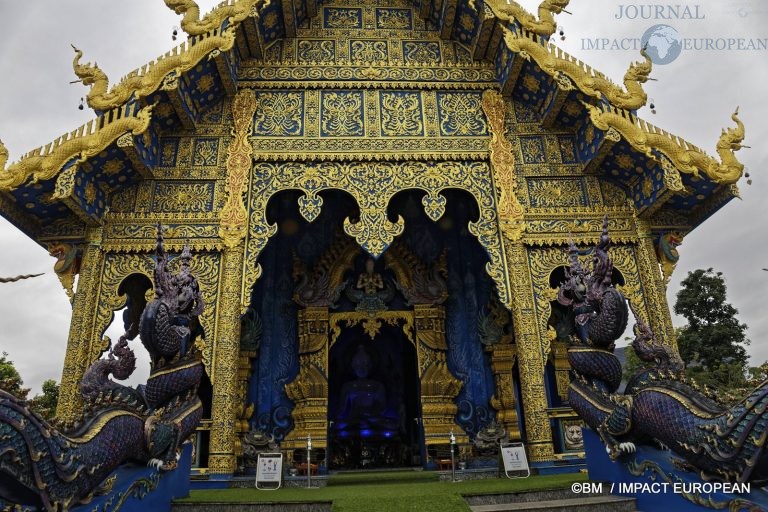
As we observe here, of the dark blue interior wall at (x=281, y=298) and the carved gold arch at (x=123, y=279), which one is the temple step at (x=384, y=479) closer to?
the dark blue interior wall at (x=281, y=298)

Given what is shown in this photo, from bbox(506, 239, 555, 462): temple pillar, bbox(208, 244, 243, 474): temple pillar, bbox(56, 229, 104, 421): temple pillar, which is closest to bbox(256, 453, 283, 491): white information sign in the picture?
bbox(208, 244, 243, 474): temple pillar

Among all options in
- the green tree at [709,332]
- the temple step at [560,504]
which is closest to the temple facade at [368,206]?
the temple step at [560,504]

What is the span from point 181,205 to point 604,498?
20.4ft

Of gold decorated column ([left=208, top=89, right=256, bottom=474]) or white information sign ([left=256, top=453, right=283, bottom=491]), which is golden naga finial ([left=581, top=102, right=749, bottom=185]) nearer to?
gold decorated column ([left=208, top=89, right=256, bottom=474])

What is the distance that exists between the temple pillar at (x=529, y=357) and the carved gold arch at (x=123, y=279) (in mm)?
4058

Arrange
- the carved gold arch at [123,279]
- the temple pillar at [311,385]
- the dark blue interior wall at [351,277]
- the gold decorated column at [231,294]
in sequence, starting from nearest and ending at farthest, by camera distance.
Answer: the gold decorated column at [231,294], the carved gold arch at [123,279], the temple pillar at [311,385], the dark blue interior wall at [351,277]

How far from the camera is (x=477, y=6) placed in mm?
7891

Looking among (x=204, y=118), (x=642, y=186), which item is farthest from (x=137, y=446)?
(x=642, y=186)

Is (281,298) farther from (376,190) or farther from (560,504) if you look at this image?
(560,504)

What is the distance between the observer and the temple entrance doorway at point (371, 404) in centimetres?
883

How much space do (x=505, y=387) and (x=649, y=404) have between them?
429 centimetres

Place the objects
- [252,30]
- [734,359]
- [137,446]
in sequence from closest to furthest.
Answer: [137,446], [252,30], [734,359]

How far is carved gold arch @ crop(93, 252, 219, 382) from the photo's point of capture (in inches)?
252

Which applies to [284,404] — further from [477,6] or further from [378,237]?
[477,6]
